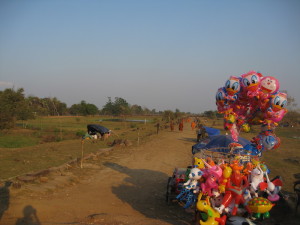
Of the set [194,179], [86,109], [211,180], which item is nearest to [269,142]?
[211,180]

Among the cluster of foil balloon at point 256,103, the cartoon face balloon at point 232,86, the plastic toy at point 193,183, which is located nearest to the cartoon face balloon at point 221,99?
the cluster of foil balloon at point 256,103

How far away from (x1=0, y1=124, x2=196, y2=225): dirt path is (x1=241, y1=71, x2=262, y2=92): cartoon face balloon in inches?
155

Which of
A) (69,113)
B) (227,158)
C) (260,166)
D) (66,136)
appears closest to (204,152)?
(227,158)

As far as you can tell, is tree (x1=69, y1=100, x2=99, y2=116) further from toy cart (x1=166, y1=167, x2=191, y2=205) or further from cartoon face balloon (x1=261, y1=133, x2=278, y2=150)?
cartoon face balloon (x1=261, y1=133, x2=278, y2=150)

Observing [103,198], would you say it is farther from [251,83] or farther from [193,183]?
[251,83]

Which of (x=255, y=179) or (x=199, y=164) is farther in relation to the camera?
(x=199, y=164)

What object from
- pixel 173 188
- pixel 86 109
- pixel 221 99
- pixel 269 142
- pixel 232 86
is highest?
pixel 86 109

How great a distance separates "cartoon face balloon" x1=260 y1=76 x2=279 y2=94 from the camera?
21.5ft

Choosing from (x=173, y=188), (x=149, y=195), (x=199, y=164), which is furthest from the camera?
(x=149, y=195)

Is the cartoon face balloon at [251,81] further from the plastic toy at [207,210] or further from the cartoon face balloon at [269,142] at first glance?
the plastic toy at [207,210]

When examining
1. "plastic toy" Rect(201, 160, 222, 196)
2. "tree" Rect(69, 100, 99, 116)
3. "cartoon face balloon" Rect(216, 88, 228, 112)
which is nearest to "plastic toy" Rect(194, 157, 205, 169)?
"plastic toy" Rect(201, 160, 222, 196)

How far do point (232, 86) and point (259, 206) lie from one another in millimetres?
3094

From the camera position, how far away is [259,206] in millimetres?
5227

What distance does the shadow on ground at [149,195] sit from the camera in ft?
22.3
